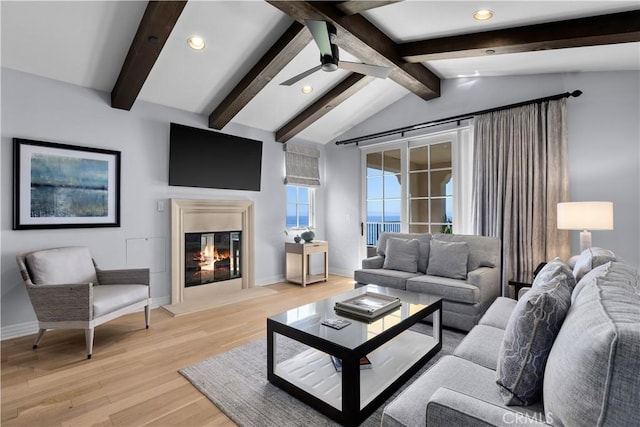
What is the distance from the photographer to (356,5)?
250cm

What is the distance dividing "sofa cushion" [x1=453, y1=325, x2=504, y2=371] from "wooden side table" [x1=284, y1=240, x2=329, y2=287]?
3227mm

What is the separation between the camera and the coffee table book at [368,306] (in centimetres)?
217

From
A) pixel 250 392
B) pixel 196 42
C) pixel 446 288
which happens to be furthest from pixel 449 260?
pixel 196 42

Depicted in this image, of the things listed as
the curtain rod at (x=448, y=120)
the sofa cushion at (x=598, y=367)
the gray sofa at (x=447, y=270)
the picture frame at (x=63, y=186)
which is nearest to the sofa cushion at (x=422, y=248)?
the gray sofa at (x=447, y=270)

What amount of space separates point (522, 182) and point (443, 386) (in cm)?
317

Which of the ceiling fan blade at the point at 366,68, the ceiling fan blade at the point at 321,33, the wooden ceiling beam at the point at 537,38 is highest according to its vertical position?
the wooden ceiling beam at the point at 537,38

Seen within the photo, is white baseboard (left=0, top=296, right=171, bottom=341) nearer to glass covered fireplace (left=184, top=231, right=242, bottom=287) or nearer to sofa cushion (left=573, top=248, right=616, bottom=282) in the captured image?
glass covered fireplace (left=184, top=231, right=242, bottom=287)

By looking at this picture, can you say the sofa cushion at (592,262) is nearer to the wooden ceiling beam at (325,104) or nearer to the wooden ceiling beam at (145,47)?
the wooden ceiling beam at (325,104)

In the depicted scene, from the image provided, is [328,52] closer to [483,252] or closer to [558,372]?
[558,372]

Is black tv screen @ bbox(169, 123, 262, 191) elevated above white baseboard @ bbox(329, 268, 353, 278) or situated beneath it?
elevated above

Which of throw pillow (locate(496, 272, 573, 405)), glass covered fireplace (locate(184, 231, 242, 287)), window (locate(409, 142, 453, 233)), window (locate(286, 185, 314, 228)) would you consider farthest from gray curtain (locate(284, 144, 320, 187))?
throw pillow (locate(496, 272, 573, 405))

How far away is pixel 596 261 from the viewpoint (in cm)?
181

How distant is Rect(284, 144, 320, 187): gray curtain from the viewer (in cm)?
527

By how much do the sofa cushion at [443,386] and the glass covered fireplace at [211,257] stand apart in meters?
3.52
